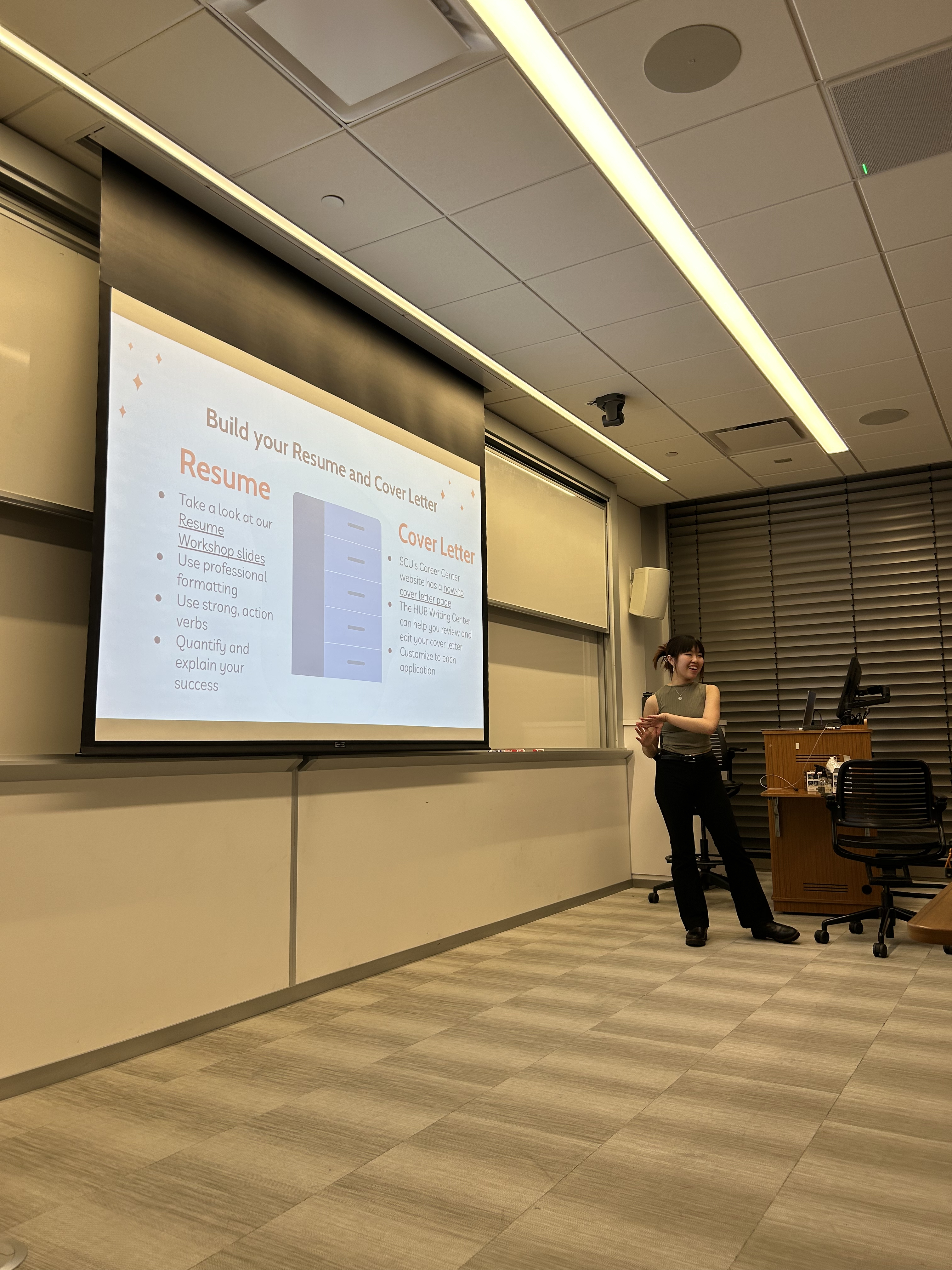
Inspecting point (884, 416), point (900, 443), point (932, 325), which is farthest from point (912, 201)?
point (900, 443)

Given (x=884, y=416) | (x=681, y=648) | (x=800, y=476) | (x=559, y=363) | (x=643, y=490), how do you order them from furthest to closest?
(x=643, y=490)
(x=800, y=476)
(x=884, y=416)
(x=559, y=363)
(x=681, y=648)

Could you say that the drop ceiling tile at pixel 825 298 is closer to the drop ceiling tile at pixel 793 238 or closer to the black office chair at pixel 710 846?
the drop ceiling tile at pixel 793 238

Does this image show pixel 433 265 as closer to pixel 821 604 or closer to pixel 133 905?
pixel 133 905

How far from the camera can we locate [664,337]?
4621mm

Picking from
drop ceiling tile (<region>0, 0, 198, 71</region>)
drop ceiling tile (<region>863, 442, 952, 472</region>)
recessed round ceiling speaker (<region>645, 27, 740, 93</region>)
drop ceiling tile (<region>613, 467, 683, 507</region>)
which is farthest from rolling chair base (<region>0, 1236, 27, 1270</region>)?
drop ceiling tile (<region>863, 442, 952, 472</region>)

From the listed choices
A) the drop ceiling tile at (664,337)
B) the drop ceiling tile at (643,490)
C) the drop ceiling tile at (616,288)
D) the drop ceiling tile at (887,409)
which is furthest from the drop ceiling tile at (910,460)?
the drop ceiling tile at (616,288)

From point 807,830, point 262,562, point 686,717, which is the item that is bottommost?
point 807,830

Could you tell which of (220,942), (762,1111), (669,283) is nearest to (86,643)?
(220,942)

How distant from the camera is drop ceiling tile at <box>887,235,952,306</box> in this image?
12.6 ft

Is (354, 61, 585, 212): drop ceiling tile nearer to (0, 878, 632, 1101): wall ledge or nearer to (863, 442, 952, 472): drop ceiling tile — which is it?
(0, 878, 632, 1101): wall ledge

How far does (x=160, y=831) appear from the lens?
3.10m

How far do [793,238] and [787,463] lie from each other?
312cm

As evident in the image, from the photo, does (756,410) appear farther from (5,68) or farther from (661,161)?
(5,68)

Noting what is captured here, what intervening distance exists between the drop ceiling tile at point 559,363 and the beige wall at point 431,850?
2168 mm
